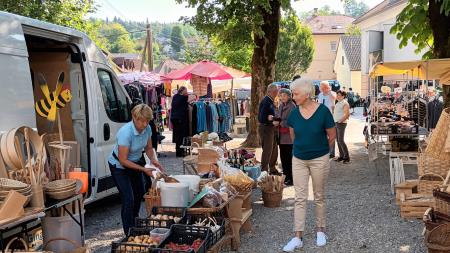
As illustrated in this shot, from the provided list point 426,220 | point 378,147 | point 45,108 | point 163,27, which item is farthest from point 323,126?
point 163,27

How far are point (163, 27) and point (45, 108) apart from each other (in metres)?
171

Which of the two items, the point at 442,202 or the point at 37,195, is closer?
the point at 37,195

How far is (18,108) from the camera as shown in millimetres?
5031

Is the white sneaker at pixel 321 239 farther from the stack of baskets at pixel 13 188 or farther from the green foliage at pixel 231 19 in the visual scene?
the green foliage at pixel 231 19

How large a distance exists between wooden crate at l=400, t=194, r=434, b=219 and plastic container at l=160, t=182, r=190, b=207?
10.3ft

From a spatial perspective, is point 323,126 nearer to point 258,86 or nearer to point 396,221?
point 396,221

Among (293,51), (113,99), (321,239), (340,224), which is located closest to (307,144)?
(321,239)

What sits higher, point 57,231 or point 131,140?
point 131,140

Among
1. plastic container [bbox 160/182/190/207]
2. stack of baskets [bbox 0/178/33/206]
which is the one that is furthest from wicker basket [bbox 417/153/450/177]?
stack of baskets [bbox 0/178/33/206]

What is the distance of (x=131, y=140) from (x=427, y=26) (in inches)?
326

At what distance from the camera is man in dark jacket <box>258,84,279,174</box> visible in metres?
8.52

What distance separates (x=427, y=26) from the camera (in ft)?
36.1

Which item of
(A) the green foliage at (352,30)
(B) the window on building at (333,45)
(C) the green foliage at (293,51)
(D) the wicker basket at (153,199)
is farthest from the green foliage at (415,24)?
(A) the green foliage at (352,30)

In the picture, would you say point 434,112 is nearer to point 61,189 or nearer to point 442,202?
point 442,202
